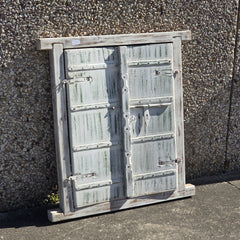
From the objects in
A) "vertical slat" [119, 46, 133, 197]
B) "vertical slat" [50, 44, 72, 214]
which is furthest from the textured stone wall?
"vertical slat" [50, 44, 72, 214]

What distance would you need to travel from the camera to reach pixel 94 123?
5.11 meters

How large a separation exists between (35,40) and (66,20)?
42cm

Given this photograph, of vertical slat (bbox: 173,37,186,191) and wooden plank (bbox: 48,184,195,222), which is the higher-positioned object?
vertical slat (bbox: 173,37,186,191)

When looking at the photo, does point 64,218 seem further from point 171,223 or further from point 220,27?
point 220,27

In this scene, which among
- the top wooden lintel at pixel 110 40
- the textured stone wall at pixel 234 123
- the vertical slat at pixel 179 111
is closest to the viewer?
the top wooden lintel at pixel 110 40

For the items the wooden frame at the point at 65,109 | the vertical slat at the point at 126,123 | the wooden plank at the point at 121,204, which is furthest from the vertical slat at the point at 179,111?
the vertical slat at the point at 126,123

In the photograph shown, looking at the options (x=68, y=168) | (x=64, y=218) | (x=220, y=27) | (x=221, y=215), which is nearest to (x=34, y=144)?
(x=68, y=168)

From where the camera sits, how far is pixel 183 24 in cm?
575

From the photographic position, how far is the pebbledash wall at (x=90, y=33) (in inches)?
198

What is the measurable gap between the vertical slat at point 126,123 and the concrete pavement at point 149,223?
1.23 feet

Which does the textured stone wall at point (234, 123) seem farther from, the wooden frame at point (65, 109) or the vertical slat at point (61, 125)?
the vertical slat at point (61, 125)

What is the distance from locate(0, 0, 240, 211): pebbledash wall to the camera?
16.5 feet

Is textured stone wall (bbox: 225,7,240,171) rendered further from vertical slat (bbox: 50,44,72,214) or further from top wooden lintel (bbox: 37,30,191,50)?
vertical slat (bbox: 50,44,72,214)

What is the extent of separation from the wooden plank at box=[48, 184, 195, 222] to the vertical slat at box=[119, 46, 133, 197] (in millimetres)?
146
